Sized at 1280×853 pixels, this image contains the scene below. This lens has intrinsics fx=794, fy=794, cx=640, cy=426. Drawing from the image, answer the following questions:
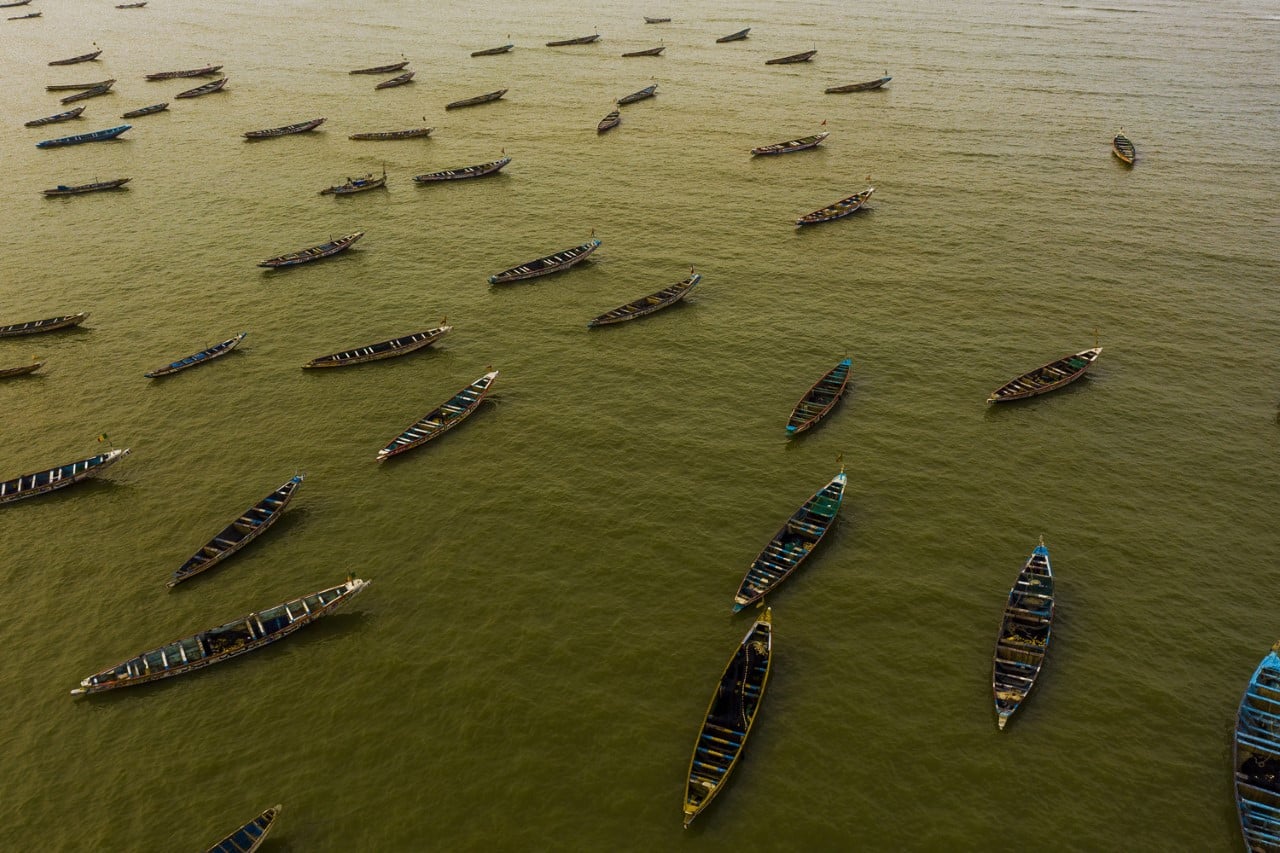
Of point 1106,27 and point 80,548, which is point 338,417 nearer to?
point 80,548

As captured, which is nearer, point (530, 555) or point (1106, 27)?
Answer: point (530, 555)

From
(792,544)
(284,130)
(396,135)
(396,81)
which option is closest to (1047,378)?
(792,544)

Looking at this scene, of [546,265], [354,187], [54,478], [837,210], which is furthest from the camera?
[354,187]

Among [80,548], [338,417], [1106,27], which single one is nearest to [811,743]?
[338,417]

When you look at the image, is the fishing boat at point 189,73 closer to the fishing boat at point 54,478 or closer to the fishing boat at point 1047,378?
the fishing boat at point 54,478

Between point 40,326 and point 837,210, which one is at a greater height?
point 837,210

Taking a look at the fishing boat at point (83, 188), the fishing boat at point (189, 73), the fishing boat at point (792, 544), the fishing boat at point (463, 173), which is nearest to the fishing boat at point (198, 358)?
the fishing boat at point (463, 173)

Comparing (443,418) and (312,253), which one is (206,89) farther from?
(443,418)
